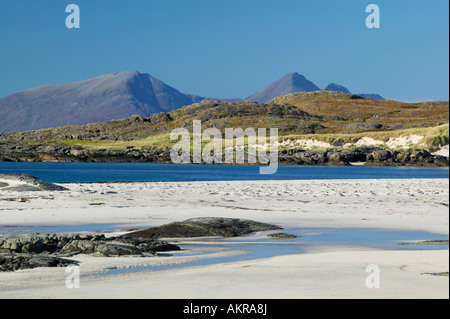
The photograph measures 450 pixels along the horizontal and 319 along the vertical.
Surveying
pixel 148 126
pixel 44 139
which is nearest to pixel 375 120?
pixel 148 126

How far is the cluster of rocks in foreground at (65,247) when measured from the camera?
12.5 meters

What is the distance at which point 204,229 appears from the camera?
1733 centimetres

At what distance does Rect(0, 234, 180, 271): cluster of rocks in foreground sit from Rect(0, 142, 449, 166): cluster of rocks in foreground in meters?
93.6

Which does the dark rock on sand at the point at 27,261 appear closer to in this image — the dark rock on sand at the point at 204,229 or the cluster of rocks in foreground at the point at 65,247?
the cluster of rocks in foreground at the point at 65,247

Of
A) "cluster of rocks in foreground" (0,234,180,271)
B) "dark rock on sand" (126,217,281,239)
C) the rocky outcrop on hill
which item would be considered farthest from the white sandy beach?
the rocky outcrop on hill

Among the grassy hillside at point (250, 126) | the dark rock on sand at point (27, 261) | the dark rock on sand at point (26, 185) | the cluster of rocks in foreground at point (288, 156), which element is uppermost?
the grassy hillside at point (250, 126)

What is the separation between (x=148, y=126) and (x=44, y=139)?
32335 millimetres

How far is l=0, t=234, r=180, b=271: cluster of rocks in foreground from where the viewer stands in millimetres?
12484

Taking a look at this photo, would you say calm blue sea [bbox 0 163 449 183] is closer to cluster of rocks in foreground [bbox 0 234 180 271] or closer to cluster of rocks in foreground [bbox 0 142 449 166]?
cluster of rocks in foreground [bbox 0 142 449 166]

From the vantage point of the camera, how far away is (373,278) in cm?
995

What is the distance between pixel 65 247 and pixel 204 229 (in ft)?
15.1

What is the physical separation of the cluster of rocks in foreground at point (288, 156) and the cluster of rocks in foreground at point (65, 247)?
3686 inches

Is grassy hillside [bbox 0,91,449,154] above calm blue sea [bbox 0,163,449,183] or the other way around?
above

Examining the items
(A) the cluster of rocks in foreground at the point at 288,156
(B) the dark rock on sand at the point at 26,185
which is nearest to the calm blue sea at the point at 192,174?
(B) the dark rock on sand at the point at 26,185
